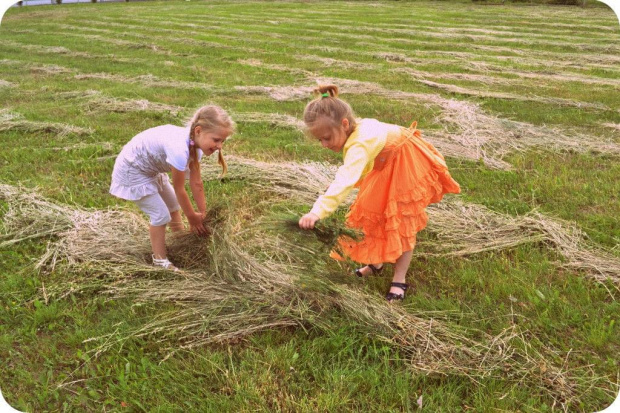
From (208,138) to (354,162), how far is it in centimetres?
96

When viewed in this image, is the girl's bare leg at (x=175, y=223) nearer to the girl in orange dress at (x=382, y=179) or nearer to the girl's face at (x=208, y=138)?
the girl's face at (x=208, y=138)

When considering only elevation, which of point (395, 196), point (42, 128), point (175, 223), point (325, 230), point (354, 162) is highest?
point (354, 162)

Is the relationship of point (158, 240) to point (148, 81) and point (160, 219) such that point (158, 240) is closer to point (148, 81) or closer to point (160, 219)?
point (160, 219)

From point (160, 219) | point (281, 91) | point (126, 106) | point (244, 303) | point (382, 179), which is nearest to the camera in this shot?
point (244, 303)

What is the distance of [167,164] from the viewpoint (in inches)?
129

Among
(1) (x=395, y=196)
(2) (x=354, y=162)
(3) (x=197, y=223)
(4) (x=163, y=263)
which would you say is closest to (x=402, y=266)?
(1) (x=395, y=196)

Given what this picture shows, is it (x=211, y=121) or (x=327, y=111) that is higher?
(x=327, y=111)

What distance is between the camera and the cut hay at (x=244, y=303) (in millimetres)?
2531

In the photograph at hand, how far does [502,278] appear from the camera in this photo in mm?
3248

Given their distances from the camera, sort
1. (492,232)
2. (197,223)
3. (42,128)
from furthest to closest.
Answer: (42,128)
(492,232)
(197,223)

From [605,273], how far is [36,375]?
139 inches

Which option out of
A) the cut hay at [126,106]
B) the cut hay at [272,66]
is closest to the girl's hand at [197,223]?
the cut hay at [126,106]

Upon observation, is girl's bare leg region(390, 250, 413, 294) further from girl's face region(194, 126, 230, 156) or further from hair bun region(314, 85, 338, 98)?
girl's face region(194, 126, 230, 156)

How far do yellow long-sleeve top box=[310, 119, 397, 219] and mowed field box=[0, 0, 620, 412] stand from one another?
0.38m
